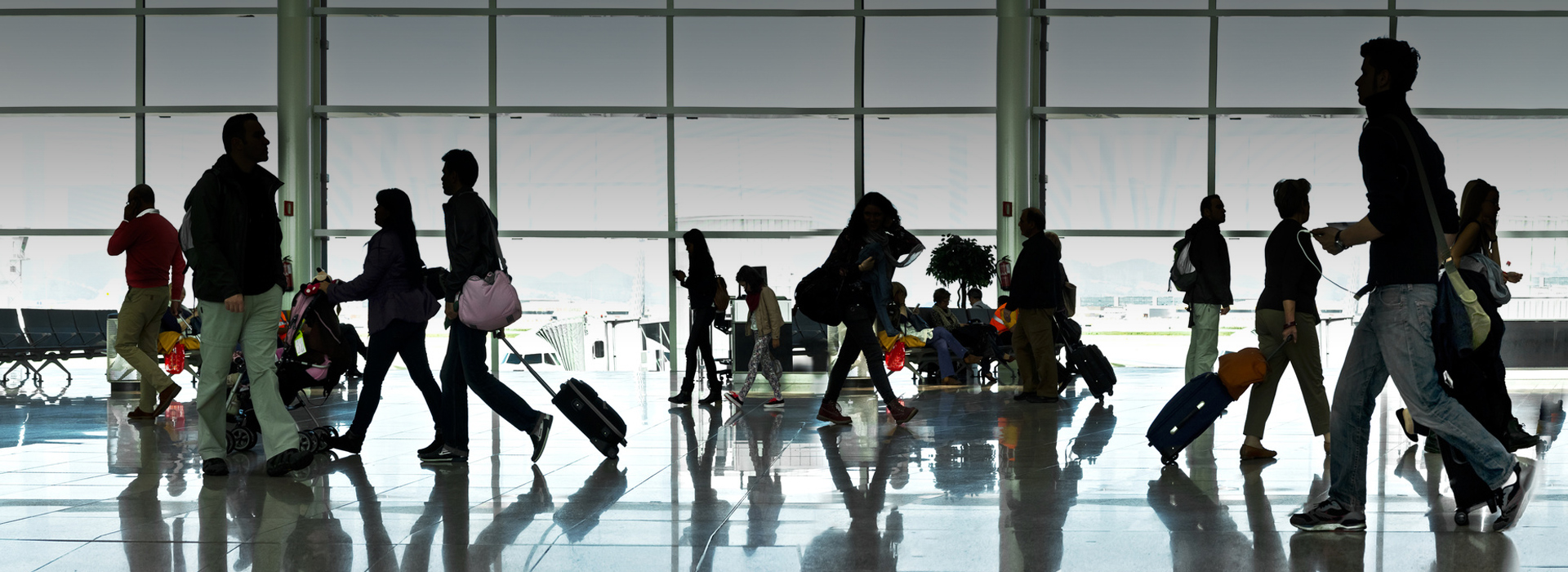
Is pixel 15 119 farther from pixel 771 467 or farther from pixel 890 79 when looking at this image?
pixel 771 467

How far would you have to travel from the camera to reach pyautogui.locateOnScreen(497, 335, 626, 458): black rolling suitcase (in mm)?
5211

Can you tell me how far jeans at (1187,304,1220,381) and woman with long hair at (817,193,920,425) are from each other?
186 centimetres

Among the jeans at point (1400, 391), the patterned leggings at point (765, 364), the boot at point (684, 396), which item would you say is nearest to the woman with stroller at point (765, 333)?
the patterned leggings at point (765, 364)

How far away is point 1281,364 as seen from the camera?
5281 mm

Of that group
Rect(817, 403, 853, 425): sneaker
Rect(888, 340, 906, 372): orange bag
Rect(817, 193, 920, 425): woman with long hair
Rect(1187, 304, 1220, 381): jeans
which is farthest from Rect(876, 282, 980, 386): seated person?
Rect(817, 193, 920, 425): woman with long hair

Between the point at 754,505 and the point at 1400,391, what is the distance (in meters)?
1.93

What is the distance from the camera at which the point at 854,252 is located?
6613mm

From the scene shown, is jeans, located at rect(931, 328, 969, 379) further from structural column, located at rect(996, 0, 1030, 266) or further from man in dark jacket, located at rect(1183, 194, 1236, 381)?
man in dark jacket, located at rect(1183, 194, 1236, 381)

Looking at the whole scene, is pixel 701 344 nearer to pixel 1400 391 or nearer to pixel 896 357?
pixel 896 357

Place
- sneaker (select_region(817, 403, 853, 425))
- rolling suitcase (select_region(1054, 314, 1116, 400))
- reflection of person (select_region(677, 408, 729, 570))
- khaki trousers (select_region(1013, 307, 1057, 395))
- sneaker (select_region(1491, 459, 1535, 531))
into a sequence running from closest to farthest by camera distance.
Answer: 1. reflection of person (select_region(677, 408, 729, 570))
2. sneaker (select_region(1491, 459, 1535, 531))
3. sneaker (select_region(817, 403, 853, 425))
4. khaki trousers (select_region(1013, 307, 1057, 395))
5. rolling suitcase (select_region(1054, 314, 1116, 400))

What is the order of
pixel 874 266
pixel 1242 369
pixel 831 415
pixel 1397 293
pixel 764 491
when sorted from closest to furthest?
A: pixel 1397 293 < pixel 764 491 < pixel 1242 369 < pixel 874 266 < pixel 831 415

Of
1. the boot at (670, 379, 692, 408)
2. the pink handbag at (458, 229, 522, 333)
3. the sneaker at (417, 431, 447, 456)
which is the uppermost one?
the pink handbag at (458, 229, 522, 333)

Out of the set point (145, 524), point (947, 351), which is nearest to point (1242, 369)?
point (145, 524)

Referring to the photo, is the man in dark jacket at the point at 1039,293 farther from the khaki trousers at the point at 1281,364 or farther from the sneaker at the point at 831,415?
the khaki trousers at the point at 1281,364
